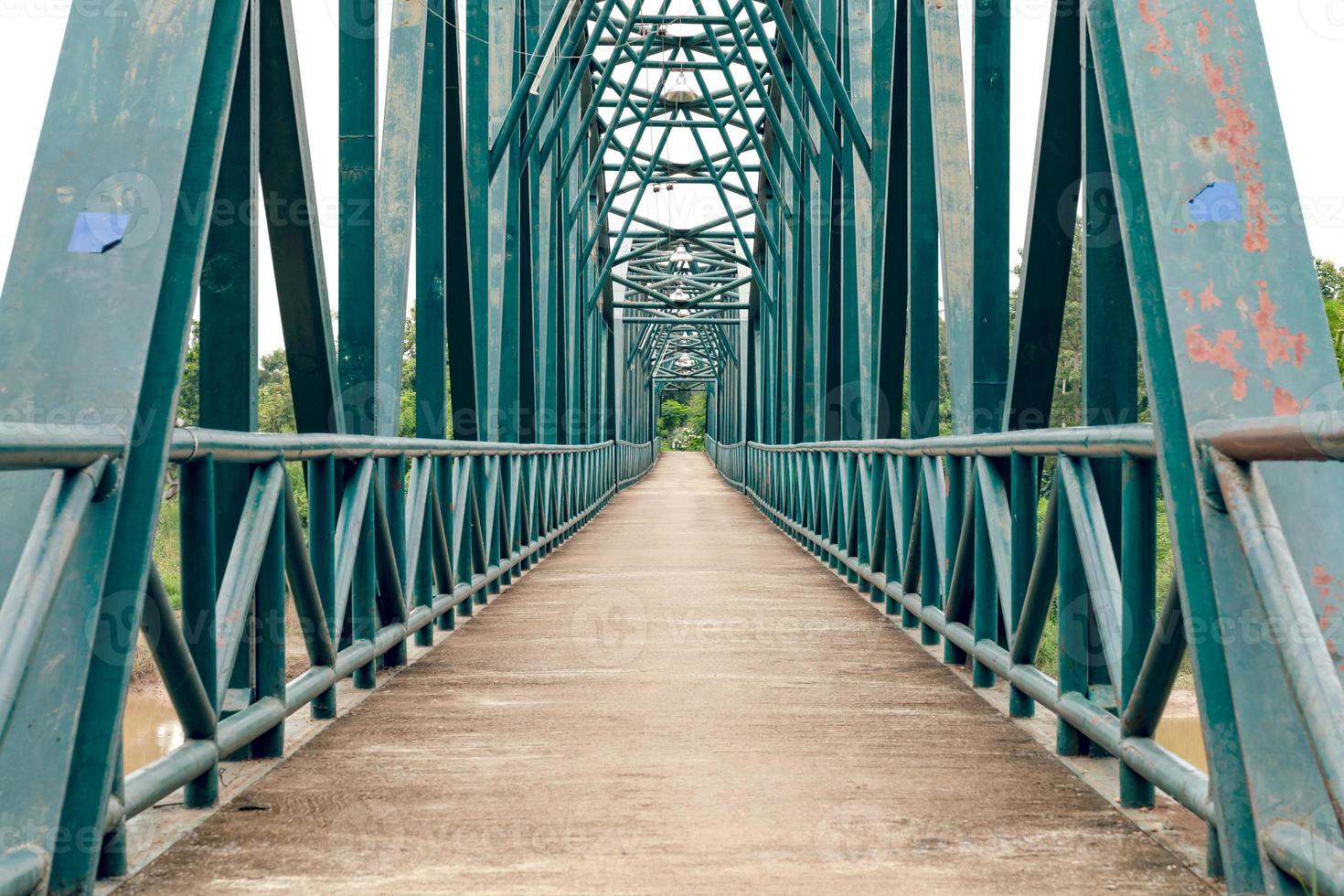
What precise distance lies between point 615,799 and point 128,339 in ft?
4.98

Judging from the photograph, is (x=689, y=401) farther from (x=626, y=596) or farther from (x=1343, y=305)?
(x=626, y=596)

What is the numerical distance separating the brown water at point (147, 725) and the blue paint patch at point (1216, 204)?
15300 millimetres

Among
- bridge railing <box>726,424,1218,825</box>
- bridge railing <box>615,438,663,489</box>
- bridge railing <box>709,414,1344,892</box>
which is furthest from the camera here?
bridge railing <box>615,438,663,489</box>

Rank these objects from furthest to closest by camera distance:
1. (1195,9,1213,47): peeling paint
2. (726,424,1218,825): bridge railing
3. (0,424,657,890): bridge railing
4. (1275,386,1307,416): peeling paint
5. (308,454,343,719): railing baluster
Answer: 1. (308,454,343,719): railing baluster
2. (726,424,1218,825): bridge railing
3. (1195,9,1213,47): peeling paint
4. (1275,386,1307,416): peeling paint
5. (0,424,657,890): bridge railing

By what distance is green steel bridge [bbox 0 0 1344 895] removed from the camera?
6.92 ft

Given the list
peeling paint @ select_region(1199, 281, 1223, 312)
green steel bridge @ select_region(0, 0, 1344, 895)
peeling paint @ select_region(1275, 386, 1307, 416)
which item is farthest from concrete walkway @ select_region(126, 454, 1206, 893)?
peeling paint @ select_region(1199, 281, 1223, 312)

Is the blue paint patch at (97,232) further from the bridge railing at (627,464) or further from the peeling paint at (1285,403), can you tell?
the bridge railing at (627,464)

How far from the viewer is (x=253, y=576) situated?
3.09 m

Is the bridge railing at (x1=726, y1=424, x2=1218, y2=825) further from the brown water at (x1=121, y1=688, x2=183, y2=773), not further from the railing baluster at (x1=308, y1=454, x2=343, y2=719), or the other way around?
the brown water at (x1=121, y1=688, x2=183, y2=773)

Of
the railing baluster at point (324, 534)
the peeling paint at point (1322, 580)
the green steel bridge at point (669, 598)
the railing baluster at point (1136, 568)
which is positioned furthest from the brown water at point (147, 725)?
the peeling paint at point (1322, 580)

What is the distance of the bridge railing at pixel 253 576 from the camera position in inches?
81.0

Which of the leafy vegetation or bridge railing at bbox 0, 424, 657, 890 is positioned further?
the leafy vegetation

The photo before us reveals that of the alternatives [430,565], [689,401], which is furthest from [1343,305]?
[689,401]

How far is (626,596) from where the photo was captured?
7.60 m
